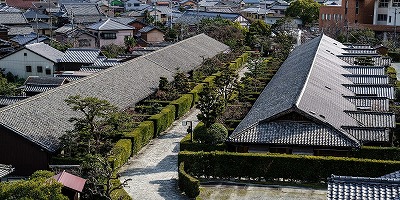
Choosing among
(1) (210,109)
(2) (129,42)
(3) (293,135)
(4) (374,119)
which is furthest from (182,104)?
(2) (129,42)

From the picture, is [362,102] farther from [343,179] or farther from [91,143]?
[343,179]

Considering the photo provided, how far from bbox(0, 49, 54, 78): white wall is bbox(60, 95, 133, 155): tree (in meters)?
21.9

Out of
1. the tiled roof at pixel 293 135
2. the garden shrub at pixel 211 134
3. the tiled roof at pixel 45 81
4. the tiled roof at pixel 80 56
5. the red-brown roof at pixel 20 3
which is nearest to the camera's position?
the tiled roof at pixel 293 135

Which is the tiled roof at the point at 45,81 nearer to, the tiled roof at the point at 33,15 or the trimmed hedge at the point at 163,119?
the trimmed hedge at the point at 163,119

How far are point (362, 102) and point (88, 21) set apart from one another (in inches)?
1974

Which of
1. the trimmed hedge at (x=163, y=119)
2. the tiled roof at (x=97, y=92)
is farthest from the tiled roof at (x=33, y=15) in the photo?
the trimmed hedge at (x=163, y=119)

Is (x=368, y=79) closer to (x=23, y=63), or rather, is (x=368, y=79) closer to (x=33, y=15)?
(x=23, y=63)

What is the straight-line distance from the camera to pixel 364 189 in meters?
10.1

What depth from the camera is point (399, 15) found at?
2507 inches

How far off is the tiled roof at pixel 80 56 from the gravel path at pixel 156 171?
17433 mm

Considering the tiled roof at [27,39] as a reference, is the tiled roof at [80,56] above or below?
below

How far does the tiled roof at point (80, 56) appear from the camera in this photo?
43625 mm

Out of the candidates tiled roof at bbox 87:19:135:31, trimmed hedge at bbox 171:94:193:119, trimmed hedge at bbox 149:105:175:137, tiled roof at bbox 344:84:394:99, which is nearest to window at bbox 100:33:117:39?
tiled roof at bbox 87:19:135:31

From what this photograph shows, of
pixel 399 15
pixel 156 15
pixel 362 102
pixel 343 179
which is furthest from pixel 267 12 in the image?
pixel 343 179
